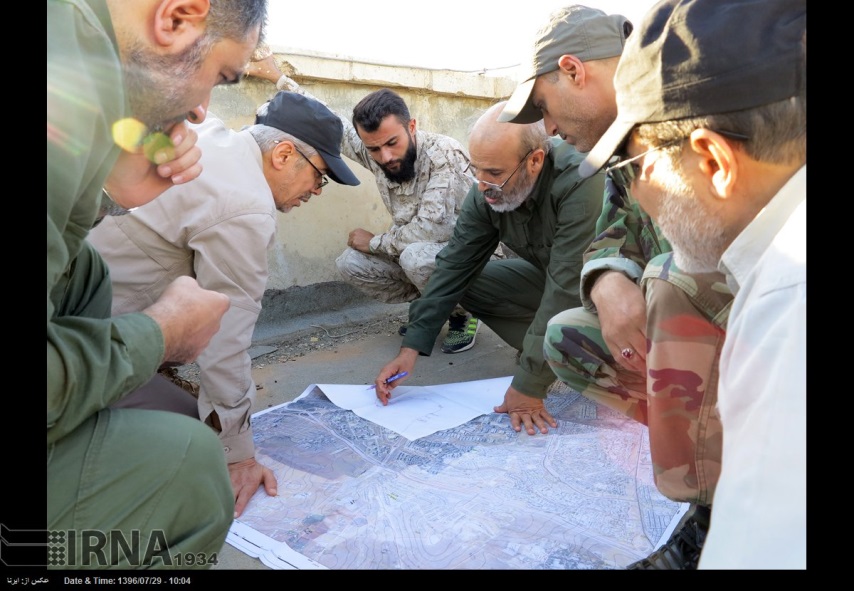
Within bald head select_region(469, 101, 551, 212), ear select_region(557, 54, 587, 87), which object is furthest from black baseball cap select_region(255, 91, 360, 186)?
ear select_region(557, 54, 587, 87)

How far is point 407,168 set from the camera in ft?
13.5

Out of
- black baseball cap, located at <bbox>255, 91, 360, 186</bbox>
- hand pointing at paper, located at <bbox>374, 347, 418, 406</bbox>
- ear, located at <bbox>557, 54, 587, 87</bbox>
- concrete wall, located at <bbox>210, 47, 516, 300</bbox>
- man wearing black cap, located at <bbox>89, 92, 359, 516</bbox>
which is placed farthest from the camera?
concrete wall, located at <bbox>210, 47, 516, 300</bbox>

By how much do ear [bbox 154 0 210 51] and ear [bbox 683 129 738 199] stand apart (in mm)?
1053

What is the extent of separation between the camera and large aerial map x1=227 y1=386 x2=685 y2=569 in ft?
6.03

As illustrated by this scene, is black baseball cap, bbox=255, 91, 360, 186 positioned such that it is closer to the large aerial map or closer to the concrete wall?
the large aerial map

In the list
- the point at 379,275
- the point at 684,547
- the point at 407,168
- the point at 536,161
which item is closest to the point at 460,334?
the point at 379,275

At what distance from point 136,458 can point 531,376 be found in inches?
65.8

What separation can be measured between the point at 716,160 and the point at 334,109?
3749mm

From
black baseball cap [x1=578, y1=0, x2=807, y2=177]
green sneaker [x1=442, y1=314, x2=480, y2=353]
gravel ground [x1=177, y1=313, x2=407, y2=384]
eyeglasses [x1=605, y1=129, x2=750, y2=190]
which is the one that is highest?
black baseball cap [x1=578, y1=0, x2=807, y2=177]

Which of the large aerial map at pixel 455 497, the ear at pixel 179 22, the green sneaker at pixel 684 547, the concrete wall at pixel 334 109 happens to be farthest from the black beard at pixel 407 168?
the green sneaker at pixel 684 547

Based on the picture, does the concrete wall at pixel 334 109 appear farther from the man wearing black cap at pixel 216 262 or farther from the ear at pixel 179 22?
the ear at pixel 179 22

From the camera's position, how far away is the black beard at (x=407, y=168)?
411cm

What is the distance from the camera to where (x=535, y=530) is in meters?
1.94
